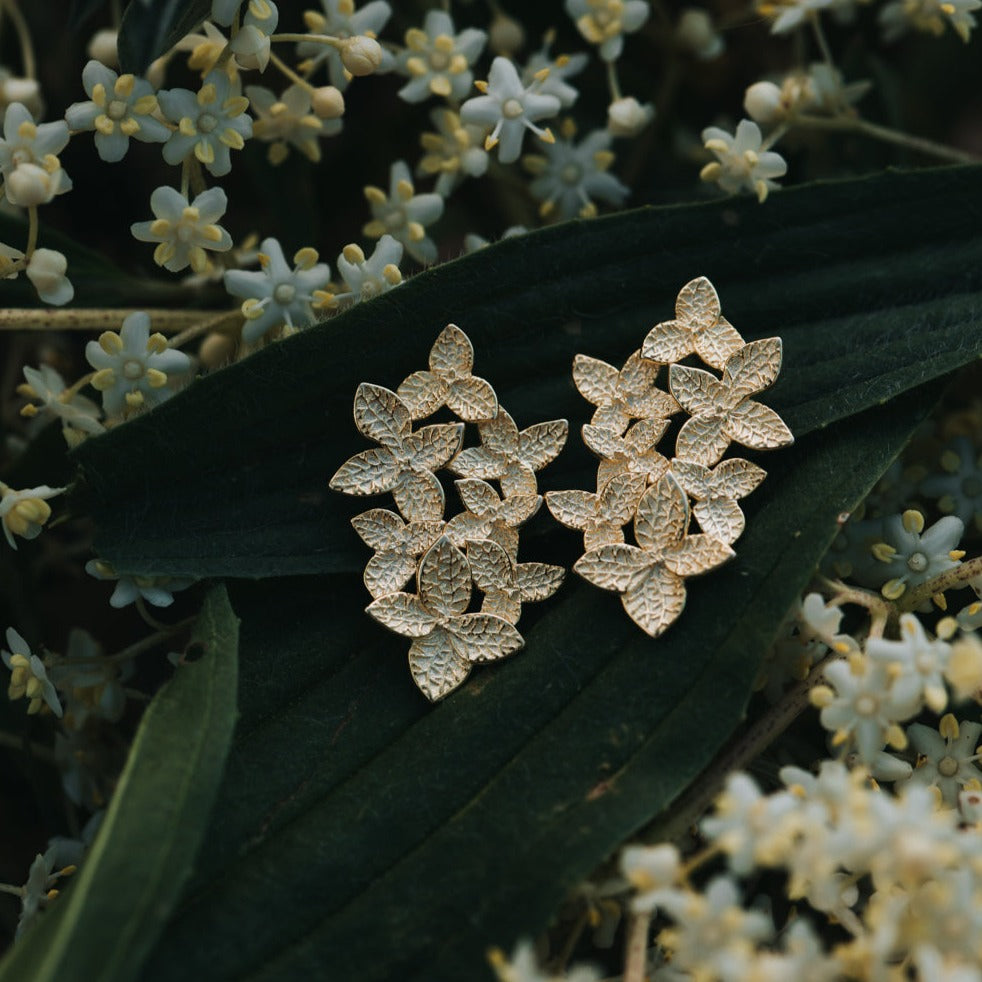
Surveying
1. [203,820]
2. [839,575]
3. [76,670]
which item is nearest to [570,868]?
[203,820]

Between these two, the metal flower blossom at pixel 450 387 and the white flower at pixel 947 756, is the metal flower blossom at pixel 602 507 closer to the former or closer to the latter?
the metal flower blossom at pixel 450 387

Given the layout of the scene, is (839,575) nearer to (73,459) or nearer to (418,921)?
(418,921)

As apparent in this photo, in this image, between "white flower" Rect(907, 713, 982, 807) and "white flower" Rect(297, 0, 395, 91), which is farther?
"white flower" Rect(297, 0, 395, 91)

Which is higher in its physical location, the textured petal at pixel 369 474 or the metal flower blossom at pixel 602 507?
the textured petal at pixel 369 474

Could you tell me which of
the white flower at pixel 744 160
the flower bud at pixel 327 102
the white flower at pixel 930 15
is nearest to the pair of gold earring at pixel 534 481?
the white flower at pixel 744 160

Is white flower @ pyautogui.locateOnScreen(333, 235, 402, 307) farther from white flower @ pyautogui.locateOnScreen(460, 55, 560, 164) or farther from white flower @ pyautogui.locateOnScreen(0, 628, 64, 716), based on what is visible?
white flower @ pyautogui.locateOnScreen(0, 628, 64, 716)

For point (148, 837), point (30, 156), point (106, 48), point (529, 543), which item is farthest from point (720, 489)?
point (106, 48)

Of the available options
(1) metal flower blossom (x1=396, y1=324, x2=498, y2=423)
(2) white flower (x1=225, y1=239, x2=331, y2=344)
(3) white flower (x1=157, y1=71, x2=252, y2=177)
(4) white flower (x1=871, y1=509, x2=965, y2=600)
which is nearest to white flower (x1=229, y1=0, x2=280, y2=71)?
(3) white flower (x1=157, y1=71, x2=252, y2=177)
